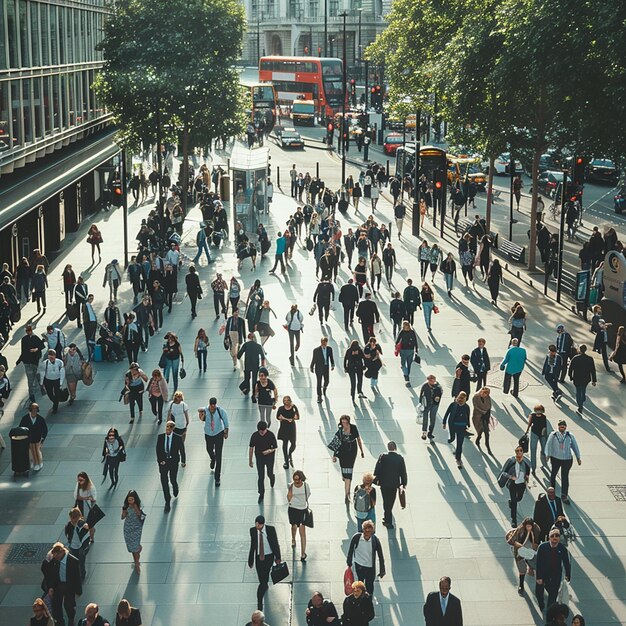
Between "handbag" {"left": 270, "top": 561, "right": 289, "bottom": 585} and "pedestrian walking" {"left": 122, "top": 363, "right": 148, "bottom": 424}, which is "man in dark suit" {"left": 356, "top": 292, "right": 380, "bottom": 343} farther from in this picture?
"handbag" {"left": 270, "top": 561, "right": 289, "bottom": 585}

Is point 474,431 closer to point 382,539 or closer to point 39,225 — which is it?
point 382,539

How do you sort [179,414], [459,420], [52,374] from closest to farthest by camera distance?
[179,414], [459,420], [52,374]

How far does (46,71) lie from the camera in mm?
34938

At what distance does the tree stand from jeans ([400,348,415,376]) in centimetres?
2334

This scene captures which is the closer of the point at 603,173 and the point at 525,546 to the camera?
the point at 525,546

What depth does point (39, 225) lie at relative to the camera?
3416 centimetres

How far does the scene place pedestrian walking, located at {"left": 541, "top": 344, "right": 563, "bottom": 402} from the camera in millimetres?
19344

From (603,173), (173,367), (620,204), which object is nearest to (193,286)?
(173,367)

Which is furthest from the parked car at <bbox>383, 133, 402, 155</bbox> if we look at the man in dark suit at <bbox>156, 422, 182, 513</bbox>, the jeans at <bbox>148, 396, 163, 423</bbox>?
the man in dark suit at <bbox>156, 422, 182, 513</bbox>

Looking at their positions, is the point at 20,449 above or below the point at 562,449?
Result: below

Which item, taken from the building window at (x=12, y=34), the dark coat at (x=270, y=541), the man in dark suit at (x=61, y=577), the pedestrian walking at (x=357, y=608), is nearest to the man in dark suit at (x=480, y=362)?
the dark coat at (x=270, y=541)

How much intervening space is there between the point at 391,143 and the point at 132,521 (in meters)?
59.2

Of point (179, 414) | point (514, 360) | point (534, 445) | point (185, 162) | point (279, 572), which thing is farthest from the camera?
point (185, 162)

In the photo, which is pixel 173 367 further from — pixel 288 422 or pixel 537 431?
pixel 537 431
